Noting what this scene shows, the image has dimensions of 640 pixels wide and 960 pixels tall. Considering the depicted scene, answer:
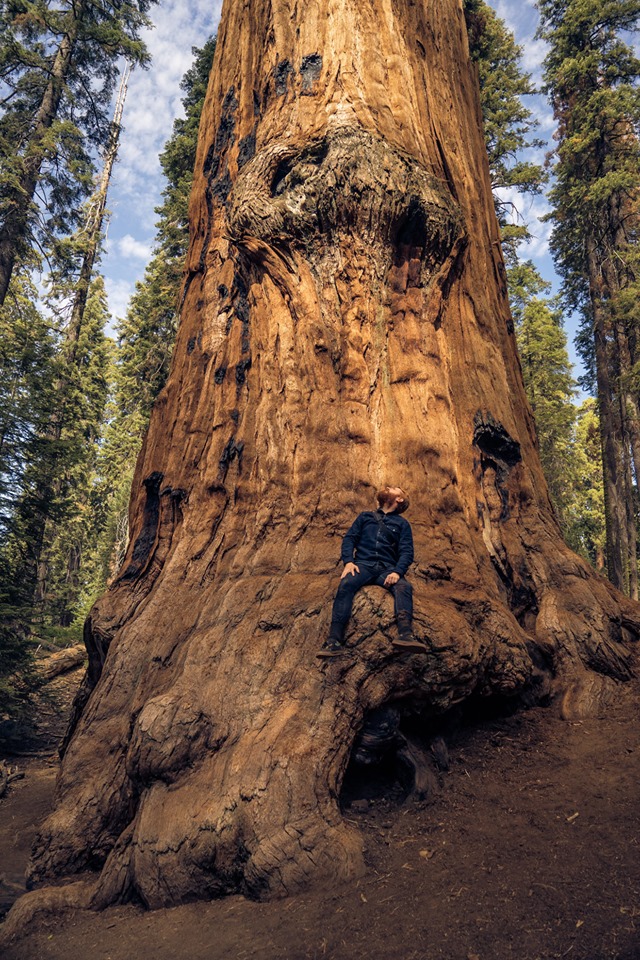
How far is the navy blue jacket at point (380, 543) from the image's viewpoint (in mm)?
5340

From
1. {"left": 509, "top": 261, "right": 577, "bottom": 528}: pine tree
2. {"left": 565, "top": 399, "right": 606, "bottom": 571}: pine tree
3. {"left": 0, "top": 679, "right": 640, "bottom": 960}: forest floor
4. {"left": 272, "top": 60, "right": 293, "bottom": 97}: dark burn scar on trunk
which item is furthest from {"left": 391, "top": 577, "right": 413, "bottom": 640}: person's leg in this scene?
{"left": 565, "top": 399, "right": 606, "bottom": 571}: pine tree

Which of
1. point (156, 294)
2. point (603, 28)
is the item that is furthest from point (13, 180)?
point (603, 28)

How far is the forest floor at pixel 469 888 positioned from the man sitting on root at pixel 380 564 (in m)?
1.40

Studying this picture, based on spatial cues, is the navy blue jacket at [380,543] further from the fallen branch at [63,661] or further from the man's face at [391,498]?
the fallen branch at [63,661]

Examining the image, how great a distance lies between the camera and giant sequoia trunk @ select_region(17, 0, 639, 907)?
4.70 m

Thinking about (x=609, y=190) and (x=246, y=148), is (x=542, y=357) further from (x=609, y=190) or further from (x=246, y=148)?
(x=246, y=148)

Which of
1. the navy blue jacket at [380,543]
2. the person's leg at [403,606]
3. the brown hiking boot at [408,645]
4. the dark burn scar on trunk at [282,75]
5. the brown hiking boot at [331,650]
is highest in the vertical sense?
the dark burn scar on trunk at [282,75]

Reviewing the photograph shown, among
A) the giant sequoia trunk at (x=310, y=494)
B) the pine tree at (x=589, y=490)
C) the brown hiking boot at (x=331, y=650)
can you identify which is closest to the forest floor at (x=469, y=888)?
the giant sequoia trunk at (x=310, y=494)

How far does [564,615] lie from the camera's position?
668 cm

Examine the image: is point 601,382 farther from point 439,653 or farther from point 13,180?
point 13,180

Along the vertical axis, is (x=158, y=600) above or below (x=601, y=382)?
below

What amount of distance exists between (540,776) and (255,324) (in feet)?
19.4

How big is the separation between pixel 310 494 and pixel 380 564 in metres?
1.42

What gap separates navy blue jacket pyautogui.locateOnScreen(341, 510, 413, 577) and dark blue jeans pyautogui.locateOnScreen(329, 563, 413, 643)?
117mm
